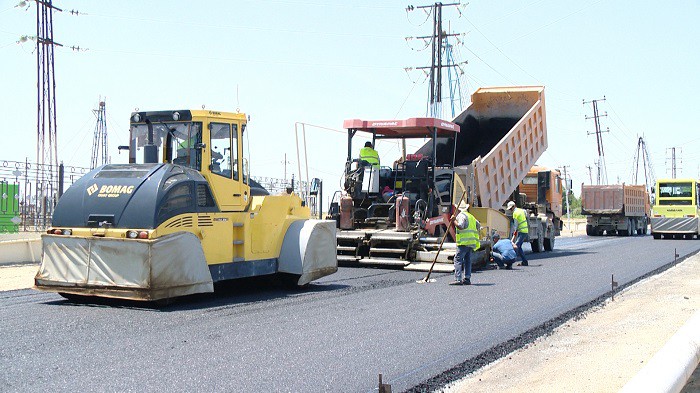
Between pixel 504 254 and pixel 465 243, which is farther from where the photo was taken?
pixel 504 254

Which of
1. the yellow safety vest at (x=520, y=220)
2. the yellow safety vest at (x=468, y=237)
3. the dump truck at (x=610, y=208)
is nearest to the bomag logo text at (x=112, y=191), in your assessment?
the yellow safety vest at (x=468, y=237)

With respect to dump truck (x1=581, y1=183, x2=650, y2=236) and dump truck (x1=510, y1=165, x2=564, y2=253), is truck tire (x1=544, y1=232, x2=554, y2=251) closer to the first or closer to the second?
dump truck (x1=510, y1=165, x2=564, y2=253)

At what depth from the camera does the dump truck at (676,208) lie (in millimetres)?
29625

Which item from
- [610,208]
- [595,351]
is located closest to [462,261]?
[595,351]

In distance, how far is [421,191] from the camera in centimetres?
1443

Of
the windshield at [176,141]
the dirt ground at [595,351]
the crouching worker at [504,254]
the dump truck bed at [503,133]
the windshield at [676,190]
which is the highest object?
the dump truck bed at [503,133]

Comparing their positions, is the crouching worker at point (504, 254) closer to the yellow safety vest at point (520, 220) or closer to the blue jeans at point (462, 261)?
the yellow safety vest at point (520, 220)

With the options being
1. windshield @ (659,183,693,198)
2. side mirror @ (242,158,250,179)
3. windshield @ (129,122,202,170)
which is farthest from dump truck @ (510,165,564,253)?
windshield @ (659,183,693,198)

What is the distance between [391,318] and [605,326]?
2290mm

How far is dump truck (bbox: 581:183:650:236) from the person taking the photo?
32375 mm

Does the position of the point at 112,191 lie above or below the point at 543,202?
above

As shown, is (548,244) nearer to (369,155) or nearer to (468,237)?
(369,155)

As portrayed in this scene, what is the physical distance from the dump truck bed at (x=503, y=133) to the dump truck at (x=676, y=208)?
14.3 metres

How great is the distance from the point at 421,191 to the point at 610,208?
20714mm
